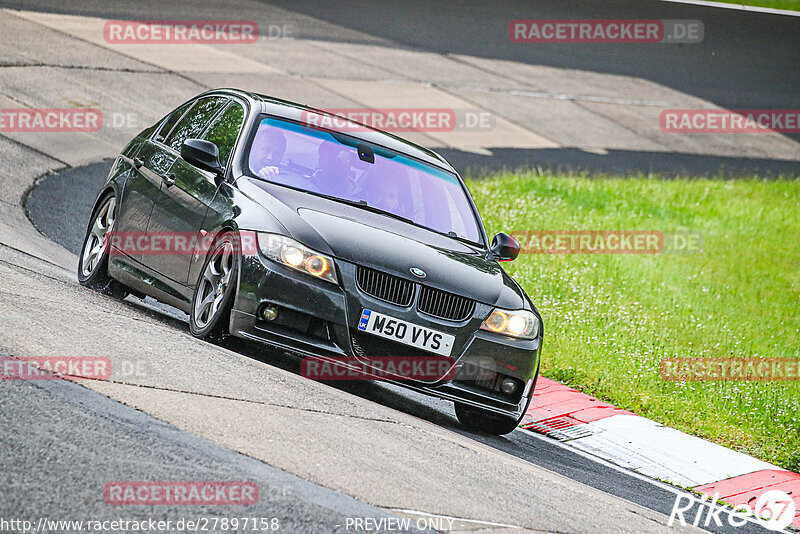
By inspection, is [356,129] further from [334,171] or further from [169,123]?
[169,123]

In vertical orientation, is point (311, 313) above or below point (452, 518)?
above

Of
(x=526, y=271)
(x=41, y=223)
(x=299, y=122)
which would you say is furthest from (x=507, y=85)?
(x=299, y=122)

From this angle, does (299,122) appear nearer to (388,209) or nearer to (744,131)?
(388,209)

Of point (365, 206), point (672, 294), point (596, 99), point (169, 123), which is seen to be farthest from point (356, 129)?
point (596, 99)

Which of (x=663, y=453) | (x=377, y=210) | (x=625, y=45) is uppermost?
(x=625, y=45)

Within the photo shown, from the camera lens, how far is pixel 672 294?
1345 cm

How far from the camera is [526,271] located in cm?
1327

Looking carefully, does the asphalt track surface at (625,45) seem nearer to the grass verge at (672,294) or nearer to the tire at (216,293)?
the grass verge at (672,294)

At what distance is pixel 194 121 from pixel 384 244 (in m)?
2.48

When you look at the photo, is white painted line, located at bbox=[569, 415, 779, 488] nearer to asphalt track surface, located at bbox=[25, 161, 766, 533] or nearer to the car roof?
asphalt track surface, located at bbox=[25, 161, 766, 533]

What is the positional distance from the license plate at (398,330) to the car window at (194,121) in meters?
2.53

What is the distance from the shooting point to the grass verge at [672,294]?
9.89 metres

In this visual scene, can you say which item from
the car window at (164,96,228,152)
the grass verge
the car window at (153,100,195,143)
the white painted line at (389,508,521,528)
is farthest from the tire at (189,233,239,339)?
the grass verge

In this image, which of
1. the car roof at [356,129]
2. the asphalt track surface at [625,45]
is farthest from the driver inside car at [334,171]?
the asphalt track surface at [625,45]
